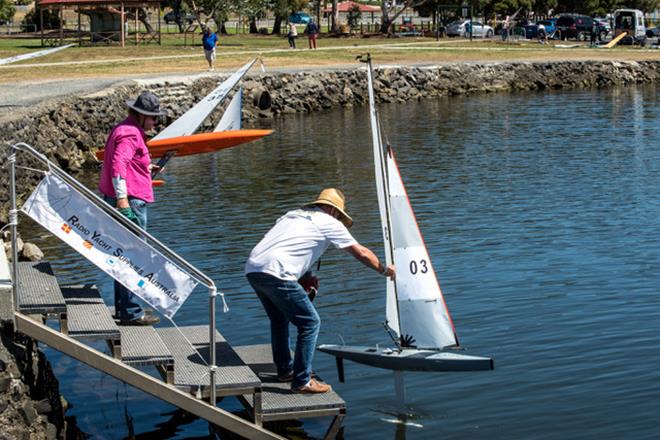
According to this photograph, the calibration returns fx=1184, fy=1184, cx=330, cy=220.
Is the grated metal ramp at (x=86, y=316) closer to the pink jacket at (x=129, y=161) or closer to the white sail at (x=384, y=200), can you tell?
the pink jacket at (x=129, y=161)

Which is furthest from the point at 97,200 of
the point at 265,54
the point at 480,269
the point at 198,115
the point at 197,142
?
the point at 265,54

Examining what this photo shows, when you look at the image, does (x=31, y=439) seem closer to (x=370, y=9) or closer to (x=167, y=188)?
(x=167, y=188)

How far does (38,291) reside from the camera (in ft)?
36.4

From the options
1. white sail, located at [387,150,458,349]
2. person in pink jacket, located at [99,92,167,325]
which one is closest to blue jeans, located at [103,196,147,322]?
person in pink jacket, located at [99,92,167,325]

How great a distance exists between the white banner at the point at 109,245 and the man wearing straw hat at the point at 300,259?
0.69 metres

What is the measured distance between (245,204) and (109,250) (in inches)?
579

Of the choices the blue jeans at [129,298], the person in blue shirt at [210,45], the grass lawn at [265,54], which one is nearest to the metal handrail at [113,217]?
the blue jeans at [129,298]

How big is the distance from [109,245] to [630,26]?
7681 centimetres

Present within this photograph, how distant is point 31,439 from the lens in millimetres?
10000

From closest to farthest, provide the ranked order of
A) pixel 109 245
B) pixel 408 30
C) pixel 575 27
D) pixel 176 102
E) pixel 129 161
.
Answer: pixel 109 245 < pixel 129 161 < pixel 176 102 < pixel 575 27 < pixel 408 30

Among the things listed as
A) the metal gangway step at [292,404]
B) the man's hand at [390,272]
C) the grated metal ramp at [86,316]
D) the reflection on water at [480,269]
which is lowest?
the reflection on water at [480,269]

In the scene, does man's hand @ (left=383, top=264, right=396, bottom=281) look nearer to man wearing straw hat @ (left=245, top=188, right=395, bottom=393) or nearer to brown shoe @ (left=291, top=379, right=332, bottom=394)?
man wearing straw hat @ (left=245, top=188, right=395, bottom=393)

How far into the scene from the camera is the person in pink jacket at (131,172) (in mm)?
11562

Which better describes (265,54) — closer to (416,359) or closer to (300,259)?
(416,359)
